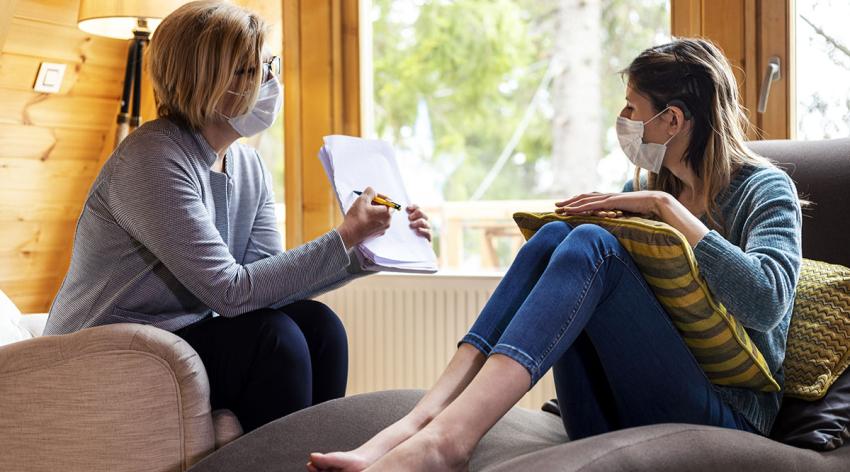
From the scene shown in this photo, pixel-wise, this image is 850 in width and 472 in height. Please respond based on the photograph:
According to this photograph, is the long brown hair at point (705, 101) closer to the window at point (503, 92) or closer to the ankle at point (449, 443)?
the ankle at point (449, 443)

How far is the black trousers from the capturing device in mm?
1550

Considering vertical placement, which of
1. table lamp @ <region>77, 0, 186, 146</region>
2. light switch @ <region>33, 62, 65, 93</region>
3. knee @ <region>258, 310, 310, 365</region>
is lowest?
knee @ <region>258, 310, 310, 365</region>

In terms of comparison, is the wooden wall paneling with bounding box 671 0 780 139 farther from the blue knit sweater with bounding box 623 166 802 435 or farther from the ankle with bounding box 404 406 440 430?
the ankle with bounding box 404 406 440 430

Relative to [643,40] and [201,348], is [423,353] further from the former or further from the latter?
[643,40]

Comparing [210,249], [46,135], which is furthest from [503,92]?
[210,249]

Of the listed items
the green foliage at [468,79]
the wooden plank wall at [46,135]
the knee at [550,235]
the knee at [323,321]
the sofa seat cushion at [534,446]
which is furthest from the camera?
the green foliage at [468,79]

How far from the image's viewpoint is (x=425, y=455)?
1.16m

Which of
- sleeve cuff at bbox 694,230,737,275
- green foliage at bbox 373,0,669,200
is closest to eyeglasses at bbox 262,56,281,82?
sleeve cuff at bbox 694,230,737,275

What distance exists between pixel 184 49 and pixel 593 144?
444cm

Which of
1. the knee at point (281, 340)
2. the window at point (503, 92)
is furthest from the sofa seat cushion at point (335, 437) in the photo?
the window at point (503, 92)

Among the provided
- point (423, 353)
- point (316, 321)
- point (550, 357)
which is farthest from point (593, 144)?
point (550, 357)

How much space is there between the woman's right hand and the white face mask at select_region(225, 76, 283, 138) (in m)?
0.26

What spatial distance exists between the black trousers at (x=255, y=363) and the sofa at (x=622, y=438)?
98 millimetres

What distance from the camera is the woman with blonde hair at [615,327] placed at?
3.94ft
